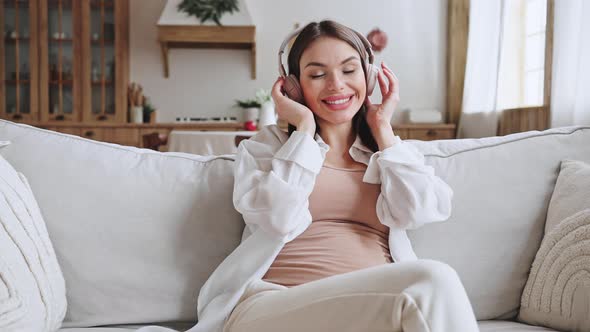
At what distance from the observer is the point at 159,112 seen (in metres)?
5.68

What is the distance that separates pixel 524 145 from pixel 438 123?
153 inches

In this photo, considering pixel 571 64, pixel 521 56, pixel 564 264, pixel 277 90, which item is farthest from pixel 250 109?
pixel 564 264

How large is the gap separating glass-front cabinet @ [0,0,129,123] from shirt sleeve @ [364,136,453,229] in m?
4.51

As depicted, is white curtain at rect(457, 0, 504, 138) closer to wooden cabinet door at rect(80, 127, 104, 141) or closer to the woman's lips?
wooden cabinet door at rect(80, 127, 104, 141)

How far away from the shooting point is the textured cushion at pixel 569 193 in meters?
1.37

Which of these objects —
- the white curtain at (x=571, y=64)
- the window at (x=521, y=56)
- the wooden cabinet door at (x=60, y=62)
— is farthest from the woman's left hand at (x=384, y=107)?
the wooden cabinet door at (x=60, y=62)

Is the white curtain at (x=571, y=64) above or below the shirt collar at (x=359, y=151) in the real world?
above

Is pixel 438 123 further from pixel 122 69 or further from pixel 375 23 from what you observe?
pixel 122 69

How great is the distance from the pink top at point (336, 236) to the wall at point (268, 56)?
4.32m

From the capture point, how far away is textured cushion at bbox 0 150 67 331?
1057 millimetres

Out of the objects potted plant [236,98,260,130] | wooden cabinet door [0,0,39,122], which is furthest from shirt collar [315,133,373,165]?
wooden cabinet door [0,0,39,122]

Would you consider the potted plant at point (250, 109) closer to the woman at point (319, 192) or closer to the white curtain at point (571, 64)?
the white curtain at point (571, 64)

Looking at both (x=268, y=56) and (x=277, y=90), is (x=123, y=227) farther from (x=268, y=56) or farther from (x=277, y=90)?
(x=268, y=56)

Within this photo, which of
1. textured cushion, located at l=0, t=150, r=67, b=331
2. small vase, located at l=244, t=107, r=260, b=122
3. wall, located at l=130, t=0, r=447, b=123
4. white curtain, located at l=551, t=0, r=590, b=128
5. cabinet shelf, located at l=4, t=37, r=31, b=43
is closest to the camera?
textured cushion, located at l=0, t=150, r=67, b=331
